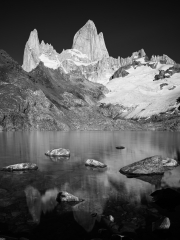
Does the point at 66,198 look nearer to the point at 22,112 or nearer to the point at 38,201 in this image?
the point at 38,201

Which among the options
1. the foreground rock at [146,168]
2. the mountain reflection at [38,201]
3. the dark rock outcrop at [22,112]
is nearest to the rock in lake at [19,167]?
the mountain reflection at [38,201]

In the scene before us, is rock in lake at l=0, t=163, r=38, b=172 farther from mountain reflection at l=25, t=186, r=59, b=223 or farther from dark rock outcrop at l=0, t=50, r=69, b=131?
dark rock outcrop at l=0, t=50, r=69, b=131

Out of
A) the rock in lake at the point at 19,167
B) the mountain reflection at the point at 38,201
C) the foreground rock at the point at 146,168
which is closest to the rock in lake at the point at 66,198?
the mountain reflection at the point at 38,201

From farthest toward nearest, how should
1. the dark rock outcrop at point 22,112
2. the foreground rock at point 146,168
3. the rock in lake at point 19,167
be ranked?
the dark rock outcrop at point 22,112 < the rock in lake at point 19,167 < the foreground rock at point 146,168

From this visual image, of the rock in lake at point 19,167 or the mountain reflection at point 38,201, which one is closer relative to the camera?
the mountain reflection at point 38,201

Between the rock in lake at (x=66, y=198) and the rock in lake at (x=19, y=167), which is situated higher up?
the rock in lake at (x=66, y=198)

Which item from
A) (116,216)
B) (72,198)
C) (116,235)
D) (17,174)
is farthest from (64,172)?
(116,235)

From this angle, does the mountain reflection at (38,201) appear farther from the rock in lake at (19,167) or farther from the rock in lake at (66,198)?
the rock in lake at (19,167)

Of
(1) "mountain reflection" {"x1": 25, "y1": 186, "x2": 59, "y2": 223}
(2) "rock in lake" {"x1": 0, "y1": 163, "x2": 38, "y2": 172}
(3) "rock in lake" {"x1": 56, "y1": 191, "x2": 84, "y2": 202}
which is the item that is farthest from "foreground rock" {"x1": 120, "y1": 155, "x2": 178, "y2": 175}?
(2) "rock in lake" {"x1": 0, "y1": 163, "x2": 38, "y2": 172}

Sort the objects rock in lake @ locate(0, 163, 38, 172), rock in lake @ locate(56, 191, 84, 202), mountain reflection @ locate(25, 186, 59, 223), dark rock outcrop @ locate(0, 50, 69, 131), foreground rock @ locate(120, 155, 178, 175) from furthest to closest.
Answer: dark rock outcrop @ locate(0, 50, 69, 131)
rock in lake @ locate(0, 163, 38, 172)
foreground rock @ locate(120, 155, 178, 175)
rock in lake @ locate(56, 191, 84, 202)
mountain reflection @ locate(25, 186, 59, 223)

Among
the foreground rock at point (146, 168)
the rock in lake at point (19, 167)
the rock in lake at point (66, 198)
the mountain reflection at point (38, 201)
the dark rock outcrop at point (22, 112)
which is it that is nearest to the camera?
the mountain reflection at point (38, 201)

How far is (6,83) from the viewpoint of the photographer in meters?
193

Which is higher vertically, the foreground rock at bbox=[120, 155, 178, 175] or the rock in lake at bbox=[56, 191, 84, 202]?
the rock in lake at bbox=[56, 191, 84, 202]

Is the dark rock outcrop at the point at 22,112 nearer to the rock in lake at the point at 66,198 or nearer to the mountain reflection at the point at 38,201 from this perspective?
the mountain reflection at the point at 38,201
